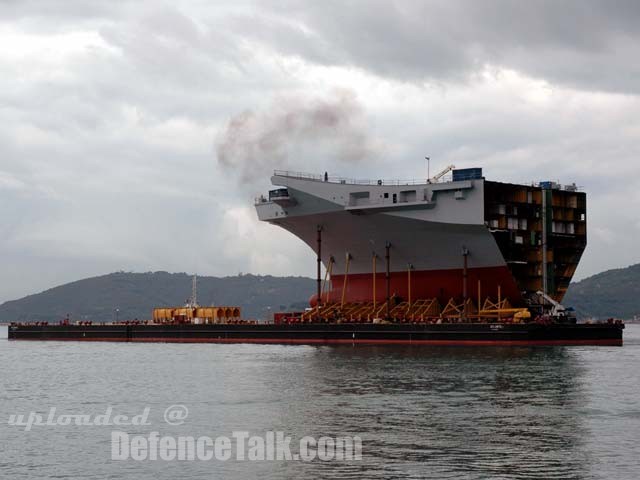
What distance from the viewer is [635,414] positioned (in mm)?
46656

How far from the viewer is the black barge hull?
95.5 metres

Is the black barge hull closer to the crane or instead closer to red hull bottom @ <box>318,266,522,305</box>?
the crane

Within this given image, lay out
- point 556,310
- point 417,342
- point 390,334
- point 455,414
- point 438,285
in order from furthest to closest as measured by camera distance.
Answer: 1. point 438,285
2. point 390,334
3. point 556,310
4. point 417,342
5. point 455,414

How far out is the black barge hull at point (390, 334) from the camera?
95500 millimetres

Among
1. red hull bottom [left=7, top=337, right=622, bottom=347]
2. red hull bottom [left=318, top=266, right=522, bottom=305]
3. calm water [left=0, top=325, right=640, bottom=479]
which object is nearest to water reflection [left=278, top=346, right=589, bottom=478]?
calm water [left=0, top=325, right=640, bottom=479]

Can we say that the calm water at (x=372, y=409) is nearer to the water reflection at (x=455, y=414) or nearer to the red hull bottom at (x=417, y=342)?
the water reflection at (x=455, y=414)

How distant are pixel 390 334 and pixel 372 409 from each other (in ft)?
181

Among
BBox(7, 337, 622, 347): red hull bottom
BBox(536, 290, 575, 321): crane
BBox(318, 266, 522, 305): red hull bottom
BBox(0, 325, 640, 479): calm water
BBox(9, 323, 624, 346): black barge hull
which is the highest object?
BBox(318, 266, 522, 305): red hull bottom

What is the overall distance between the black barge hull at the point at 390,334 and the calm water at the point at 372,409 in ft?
27.9

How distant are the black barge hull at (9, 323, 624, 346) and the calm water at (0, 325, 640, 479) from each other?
8.49m

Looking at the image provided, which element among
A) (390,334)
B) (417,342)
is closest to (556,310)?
(417,342)

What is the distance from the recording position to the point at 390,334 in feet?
337

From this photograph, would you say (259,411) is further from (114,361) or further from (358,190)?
(358,190)

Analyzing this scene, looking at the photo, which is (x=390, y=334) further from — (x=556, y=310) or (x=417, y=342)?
(x=556, y=310)
